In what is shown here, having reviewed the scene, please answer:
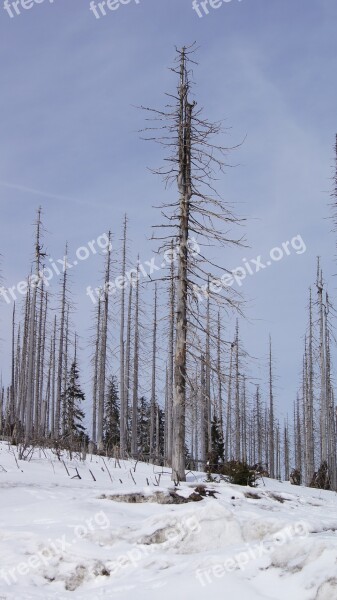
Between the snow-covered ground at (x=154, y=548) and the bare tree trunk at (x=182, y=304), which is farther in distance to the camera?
the bare tree trunk at (x=182, y=304)

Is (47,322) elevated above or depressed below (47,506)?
above

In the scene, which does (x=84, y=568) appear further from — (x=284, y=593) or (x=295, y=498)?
(x=295, y=498)

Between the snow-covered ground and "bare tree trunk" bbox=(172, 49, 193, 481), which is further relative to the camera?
"bare tree trunk" bbox=(172, 49, 193, 481)

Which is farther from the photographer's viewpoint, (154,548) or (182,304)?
(182,304)

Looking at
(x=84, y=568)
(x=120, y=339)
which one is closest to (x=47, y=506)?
(x=84, y=568)

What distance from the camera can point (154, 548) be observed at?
21.8ft

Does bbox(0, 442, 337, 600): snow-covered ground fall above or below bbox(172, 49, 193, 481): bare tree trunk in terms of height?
below

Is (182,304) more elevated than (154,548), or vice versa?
(182,304)

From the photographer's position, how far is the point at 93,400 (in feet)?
123

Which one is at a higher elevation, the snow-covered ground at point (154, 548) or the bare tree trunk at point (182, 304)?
the bare tree trunk at point (182, 304)

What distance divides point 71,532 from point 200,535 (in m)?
1.53

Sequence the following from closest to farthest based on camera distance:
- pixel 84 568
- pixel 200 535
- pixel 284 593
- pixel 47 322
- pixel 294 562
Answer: pixel 284 593
pixel 294 562
pixel 84 568
pixel 200 535
pixel 47 322

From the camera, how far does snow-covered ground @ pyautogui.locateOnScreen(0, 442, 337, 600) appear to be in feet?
16.4

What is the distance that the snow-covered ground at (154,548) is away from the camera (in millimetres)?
Result: 5000
